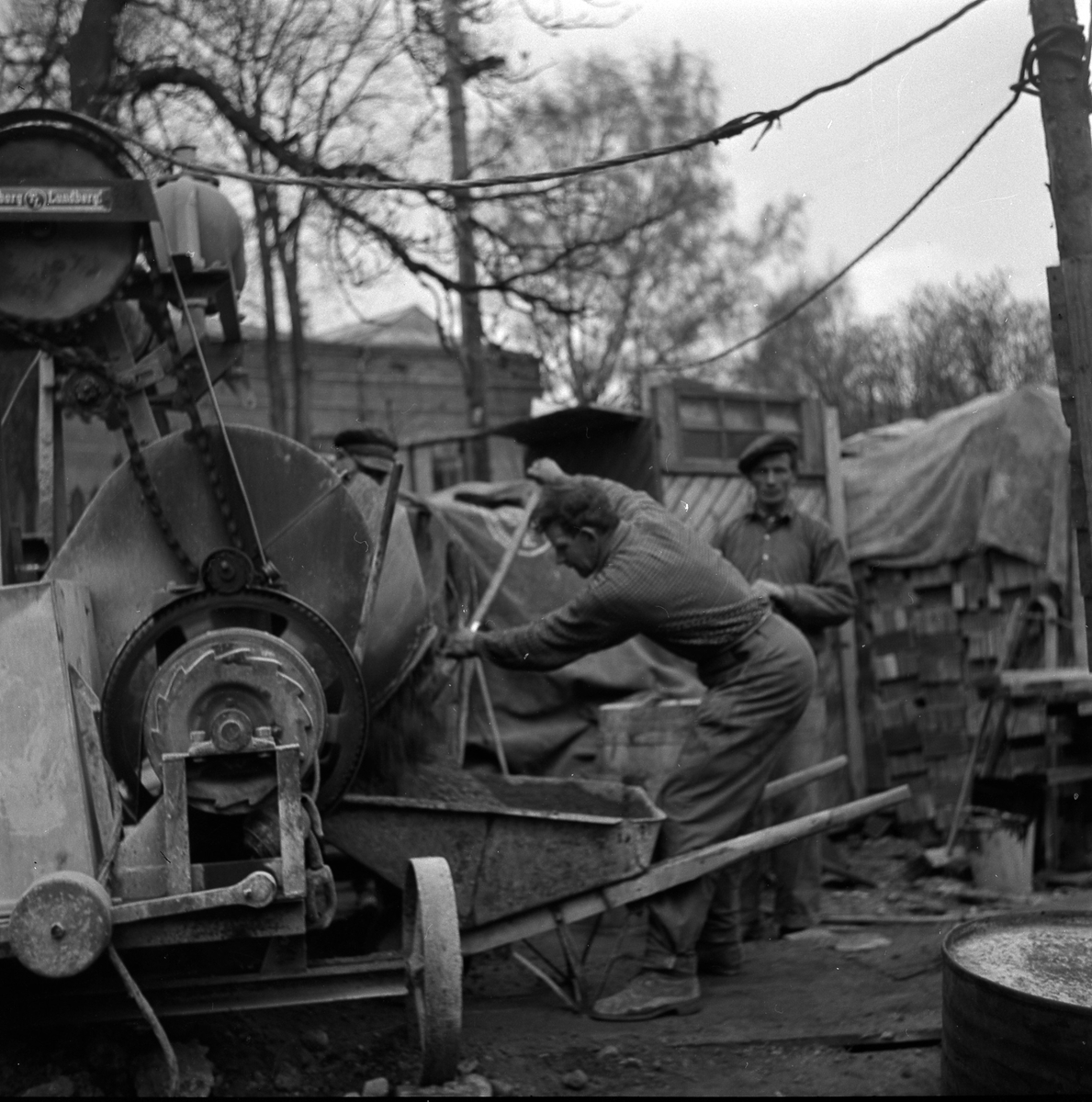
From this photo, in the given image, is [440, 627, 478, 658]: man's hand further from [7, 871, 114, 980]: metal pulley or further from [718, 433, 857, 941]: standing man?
[7, 871, 114, 980]: metal pulley

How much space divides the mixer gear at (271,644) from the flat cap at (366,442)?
1.94m

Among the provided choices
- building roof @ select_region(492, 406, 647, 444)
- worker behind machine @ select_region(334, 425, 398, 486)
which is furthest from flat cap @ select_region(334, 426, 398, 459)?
building roof @ select_region(492, 406, 647, 444)

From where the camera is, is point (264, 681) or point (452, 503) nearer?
point (264, 681)

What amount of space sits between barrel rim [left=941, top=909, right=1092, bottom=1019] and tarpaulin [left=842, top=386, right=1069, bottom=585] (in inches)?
162

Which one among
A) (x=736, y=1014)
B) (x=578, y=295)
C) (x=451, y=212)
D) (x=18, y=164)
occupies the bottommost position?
(x=736, y=1014)

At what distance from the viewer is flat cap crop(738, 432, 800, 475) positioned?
6.73 meters

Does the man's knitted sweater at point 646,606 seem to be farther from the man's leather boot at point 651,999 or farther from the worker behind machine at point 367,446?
the worker behind machine at point 367,446

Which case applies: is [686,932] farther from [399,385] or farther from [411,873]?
[399,385]

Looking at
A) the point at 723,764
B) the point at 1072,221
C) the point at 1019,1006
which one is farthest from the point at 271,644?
the point at 1072,221

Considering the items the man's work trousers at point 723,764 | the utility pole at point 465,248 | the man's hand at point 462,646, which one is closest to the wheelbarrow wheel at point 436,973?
the man's hand at point 462,646

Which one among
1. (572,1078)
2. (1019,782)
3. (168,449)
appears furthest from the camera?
(1019,782)

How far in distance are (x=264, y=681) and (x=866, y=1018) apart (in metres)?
2.40

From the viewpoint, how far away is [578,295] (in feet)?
77.9

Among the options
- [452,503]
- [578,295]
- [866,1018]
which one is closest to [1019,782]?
[866,1018]
